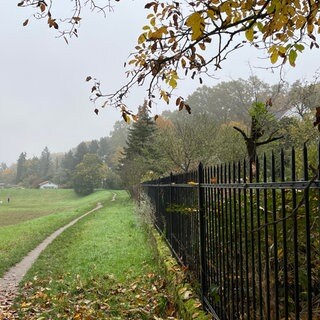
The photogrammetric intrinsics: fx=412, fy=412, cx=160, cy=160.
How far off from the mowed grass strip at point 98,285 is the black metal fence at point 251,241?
100 cm

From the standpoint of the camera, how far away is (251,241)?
119 inches

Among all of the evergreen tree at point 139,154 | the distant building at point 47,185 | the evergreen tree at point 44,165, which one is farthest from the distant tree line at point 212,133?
the evergreen tree at point 44,165

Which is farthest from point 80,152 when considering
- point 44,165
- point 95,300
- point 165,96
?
point 165,96

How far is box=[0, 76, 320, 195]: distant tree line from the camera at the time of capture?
1371 centimetres

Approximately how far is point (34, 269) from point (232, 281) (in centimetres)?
764

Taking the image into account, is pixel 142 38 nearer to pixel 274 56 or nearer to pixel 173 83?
pixel 173 83

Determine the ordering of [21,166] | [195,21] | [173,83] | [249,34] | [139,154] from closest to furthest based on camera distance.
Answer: [195,21] → [249,34] → [173,83] → [139,154] → [21,166]

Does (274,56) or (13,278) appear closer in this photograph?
(274,56)

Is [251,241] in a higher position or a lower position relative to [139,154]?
lower

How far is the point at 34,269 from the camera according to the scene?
993cm

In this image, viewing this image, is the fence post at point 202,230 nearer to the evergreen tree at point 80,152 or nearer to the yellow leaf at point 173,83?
the yellow leaf at point 173,83

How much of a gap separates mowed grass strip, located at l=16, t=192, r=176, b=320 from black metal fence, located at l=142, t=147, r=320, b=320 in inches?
39.5

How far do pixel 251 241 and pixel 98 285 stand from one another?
510 cm

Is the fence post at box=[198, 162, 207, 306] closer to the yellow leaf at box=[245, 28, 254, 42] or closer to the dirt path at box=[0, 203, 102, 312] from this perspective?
the yellow leaf at box=[245, 28, 254, 42]
